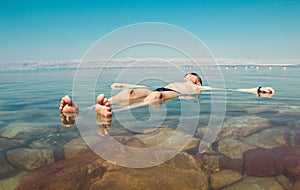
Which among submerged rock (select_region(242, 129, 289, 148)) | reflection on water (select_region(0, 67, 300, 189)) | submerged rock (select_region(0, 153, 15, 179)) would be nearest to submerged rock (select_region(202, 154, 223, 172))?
reflection on water (select_region(0, 67, 300, 189))

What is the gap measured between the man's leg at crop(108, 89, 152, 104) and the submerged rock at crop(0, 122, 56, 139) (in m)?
5.19

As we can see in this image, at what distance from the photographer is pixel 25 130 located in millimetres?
8016

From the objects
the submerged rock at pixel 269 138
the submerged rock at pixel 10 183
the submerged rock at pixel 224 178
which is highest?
the submerged rock at pixel 269 138

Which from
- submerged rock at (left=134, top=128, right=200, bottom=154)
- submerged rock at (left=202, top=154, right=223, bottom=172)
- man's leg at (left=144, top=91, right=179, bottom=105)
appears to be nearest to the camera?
submerged rock at (left=202, top=154, right=223, bottom=172)

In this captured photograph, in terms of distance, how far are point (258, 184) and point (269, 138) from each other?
8.92ft

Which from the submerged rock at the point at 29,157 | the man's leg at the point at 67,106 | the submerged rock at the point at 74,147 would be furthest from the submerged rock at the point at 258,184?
the man's leg at the point at 67,106

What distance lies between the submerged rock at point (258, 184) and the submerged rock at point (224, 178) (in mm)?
123

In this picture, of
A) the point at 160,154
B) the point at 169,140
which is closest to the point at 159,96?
the point at 169,140

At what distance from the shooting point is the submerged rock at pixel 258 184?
4.38 metres

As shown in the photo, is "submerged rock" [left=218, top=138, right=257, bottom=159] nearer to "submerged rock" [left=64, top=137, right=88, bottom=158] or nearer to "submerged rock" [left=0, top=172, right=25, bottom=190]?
"submerged rock" [left=64, top=137, right=88, bottom=158]

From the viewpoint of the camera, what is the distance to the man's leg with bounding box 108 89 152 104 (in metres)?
13.5

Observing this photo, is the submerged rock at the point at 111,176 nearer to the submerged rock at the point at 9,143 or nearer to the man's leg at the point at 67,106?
the submerged rock at the point at 9,143

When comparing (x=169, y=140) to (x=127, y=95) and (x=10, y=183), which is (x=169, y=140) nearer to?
(x=10, y=183)

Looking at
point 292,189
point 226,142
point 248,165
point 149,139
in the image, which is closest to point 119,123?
point 149,139
